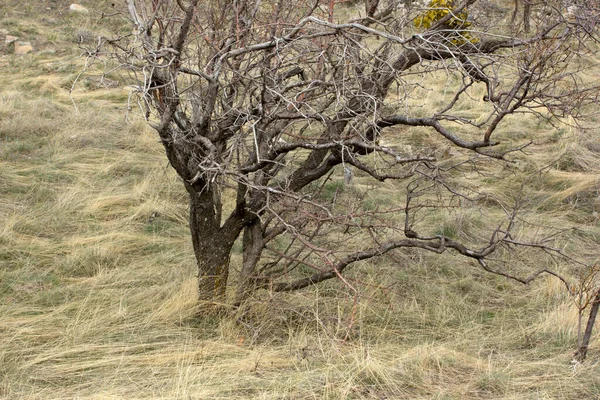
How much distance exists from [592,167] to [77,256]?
5172 mm

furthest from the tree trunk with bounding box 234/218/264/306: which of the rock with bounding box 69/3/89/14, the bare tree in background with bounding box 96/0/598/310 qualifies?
the rock with bounding box 69/3/89/14

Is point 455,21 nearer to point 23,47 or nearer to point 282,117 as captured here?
point 282,117

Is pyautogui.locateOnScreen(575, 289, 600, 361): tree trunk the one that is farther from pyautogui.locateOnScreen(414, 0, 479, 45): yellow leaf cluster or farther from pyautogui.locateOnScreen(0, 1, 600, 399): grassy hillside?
pyautogui.locateOnScreen(414, 0, 479, 45): yellow leaf cluster

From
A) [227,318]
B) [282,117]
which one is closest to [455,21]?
[282,117]

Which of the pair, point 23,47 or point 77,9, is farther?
point 77,9

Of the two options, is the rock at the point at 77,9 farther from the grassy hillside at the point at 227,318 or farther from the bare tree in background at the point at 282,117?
the bare tree in background at the point at 282,117

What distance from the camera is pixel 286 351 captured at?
12.2ft

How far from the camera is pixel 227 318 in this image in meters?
4.10

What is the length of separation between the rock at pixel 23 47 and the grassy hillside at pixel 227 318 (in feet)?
19.7

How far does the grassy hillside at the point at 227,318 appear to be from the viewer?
331 centimetres

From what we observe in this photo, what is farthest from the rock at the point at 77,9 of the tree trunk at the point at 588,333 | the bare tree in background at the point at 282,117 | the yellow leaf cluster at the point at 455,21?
the tree trunk at the point at 588,333

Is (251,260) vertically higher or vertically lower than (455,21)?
lower

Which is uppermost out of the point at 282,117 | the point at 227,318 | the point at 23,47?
the point at 23,47

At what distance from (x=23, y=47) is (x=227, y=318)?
10.2 metres
